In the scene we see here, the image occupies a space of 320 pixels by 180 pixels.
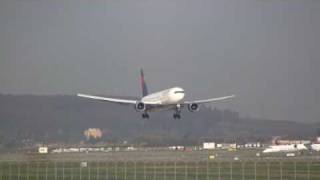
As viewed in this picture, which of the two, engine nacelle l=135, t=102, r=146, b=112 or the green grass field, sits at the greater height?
engine nacelle l=135, t=102, r=146, b=112

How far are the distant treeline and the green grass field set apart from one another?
3121 cm

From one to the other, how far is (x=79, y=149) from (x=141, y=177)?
104 ft

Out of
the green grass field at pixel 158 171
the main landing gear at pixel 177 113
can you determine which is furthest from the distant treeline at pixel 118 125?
the green grass field at pixel 158 171

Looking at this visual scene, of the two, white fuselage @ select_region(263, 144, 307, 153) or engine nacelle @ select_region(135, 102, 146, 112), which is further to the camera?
engine nacelle @ select_region(135, 102, 146, 112)

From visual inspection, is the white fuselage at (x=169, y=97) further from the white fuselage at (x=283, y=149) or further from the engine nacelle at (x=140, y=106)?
the white fuselage at (x=283, y=149)

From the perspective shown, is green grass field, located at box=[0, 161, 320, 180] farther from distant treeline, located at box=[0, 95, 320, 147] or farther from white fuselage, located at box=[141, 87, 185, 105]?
distant treeline, located at box=[0, 95, 320, 147]

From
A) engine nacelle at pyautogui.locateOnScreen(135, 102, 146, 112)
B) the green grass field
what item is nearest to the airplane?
engine nacelle at pyautogui.locateOnScreen(135, 102, 146, 112)

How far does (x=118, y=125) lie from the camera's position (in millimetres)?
86250

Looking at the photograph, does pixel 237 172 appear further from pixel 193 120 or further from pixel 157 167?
pixel 193 120

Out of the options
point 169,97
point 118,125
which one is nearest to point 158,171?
point 169,97

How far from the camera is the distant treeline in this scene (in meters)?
78.5

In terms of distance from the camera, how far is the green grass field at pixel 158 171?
121ft

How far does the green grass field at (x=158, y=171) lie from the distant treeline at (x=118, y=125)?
3121 cm

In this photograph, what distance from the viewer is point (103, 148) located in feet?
221
